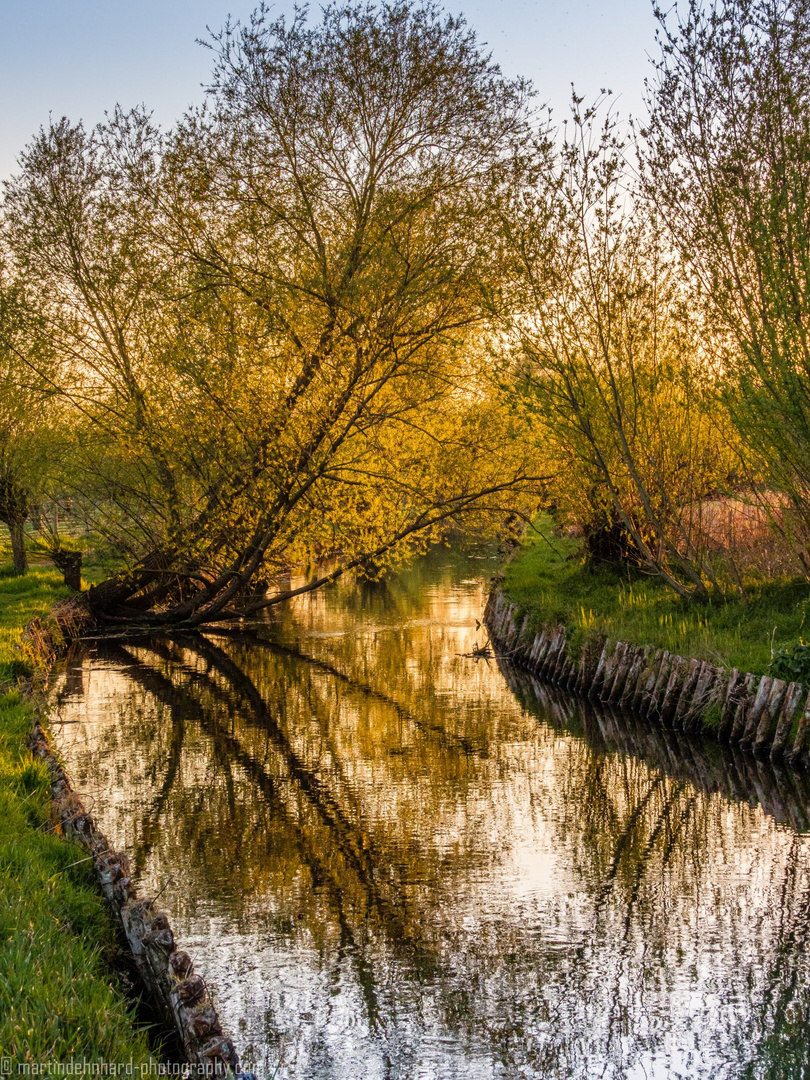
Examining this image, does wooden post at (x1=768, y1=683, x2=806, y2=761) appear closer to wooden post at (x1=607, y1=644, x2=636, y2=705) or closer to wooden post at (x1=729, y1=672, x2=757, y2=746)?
wooden post at (x1=729, y1=672, x2=757, y2=746)

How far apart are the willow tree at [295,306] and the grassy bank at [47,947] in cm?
1082

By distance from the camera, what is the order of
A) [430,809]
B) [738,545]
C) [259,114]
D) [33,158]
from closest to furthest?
[430,809] < [738,545] < [259,114] < [33,158]

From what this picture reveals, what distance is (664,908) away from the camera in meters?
8.08

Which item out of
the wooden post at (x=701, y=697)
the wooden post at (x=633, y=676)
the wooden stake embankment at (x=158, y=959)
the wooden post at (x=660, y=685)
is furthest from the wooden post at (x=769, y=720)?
the wooden stake embankment at (x=158, y=959)

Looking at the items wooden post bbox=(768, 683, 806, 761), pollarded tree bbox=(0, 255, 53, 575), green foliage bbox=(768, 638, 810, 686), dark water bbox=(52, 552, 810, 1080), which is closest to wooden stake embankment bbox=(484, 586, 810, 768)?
wooden post bbox=(768, 683, 806, 761)

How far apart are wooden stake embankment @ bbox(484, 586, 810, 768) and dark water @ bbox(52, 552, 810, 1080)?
418 mm

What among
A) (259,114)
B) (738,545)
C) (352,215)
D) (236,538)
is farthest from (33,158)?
(738,545)

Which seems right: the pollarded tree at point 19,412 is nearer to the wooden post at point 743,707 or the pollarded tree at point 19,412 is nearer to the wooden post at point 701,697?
the wooden post at point 701,697

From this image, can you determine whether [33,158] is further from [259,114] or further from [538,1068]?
[538,1068]

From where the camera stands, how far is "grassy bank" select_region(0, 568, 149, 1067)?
4758mm

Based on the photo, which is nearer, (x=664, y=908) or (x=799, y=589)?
(x=664, y=908)

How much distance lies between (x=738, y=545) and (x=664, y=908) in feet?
32.2

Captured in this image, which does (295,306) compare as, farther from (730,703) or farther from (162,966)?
(162,966)

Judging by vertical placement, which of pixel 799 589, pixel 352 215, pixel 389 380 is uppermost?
pixel 352 215
